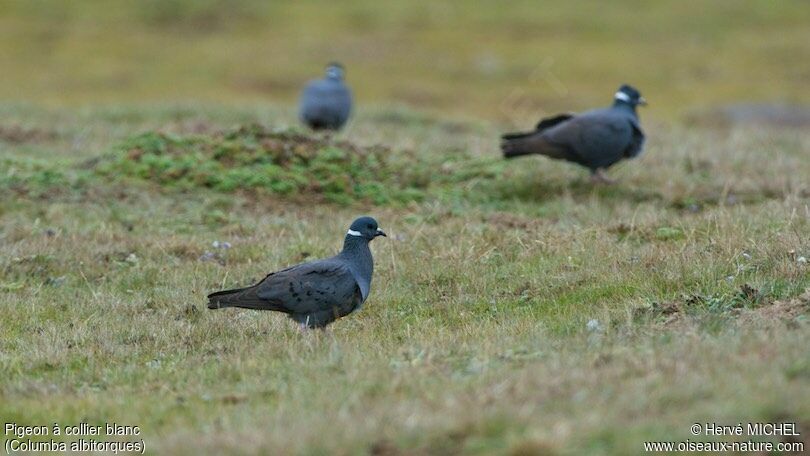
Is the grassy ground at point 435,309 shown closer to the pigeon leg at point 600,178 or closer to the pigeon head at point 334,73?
the pigeon leg at point 600,178

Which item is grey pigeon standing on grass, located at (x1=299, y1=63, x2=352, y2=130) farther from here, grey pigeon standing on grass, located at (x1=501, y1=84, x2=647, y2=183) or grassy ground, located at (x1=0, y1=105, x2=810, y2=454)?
grey pigeon standing on grass, located at (x1=501, y1=84, x2=647, y2=183)

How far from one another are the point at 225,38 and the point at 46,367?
42133 mm

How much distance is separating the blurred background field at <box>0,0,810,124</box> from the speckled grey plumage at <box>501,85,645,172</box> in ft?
58.8

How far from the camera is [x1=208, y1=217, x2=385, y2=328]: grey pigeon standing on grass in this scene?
8.38m

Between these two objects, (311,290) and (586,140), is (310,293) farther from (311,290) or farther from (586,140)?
(586,140)

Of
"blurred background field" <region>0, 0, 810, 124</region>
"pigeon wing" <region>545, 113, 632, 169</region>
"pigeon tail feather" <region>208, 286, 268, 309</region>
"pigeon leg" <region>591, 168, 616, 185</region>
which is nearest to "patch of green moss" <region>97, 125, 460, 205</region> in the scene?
"pigeon wing" <region>545, 113, 632, 169</region>

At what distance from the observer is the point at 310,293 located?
841 cm

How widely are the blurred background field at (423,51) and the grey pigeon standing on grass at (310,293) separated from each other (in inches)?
950

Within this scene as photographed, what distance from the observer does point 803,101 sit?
36.9m

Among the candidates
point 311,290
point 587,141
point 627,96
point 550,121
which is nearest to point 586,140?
point 587,141

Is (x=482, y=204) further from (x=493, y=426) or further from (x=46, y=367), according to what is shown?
(x=493, y=426)

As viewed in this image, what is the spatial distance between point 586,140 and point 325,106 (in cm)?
615

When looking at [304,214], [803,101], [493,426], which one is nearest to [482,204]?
[304,214]

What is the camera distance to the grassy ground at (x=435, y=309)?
18.6 ft
